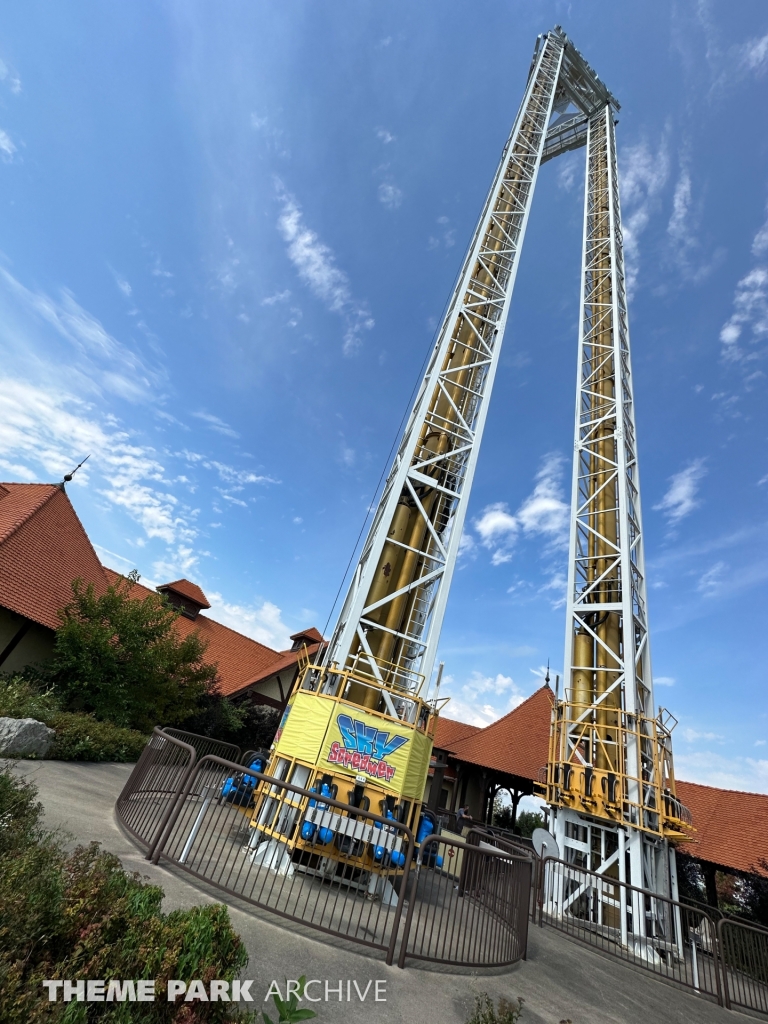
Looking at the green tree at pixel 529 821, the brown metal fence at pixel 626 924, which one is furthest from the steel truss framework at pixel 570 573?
the green tree at pixel 529 821

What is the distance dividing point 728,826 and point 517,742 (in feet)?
25.2

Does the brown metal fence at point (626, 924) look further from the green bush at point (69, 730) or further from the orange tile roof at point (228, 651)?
the orange tile roof at point (228, 651)

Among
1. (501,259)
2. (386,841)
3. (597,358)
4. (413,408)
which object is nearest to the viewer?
(386,841)

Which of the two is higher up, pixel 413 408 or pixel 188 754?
pixel 413 408

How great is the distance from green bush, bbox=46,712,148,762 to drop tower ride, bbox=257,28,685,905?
5848mm

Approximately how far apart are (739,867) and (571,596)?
30.0ft

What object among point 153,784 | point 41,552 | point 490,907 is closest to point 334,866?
point 490,907

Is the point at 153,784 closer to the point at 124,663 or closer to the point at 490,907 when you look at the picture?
the point at 490,907

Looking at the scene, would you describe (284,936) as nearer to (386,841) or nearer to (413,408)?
(386,841)

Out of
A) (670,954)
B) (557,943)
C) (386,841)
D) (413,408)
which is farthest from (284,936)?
(413,408)

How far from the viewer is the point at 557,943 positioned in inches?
333

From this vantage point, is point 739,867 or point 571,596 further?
point 571,596

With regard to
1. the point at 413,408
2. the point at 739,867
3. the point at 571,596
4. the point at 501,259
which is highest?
the point at 501,259

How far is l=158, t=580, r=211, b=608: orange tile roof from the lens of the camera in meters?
25.4
